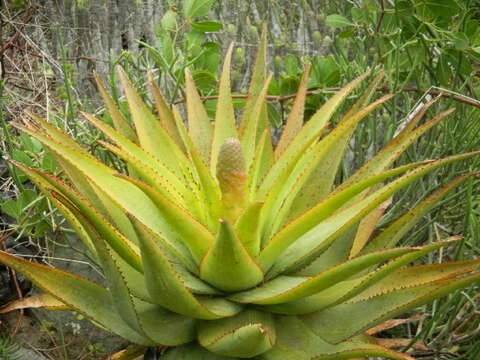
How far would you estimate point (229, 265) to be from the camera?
76cm

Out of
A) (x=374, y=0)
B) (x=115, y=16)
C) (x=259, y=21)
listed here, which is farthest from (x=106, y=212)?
(x=259, y=21)

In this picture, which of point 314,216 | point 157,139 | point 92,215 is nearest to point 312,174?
point 314,216

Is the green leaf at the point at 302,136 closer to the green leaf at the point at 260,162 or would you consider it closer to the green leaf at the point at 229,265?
the green leaf at the point at 260,162

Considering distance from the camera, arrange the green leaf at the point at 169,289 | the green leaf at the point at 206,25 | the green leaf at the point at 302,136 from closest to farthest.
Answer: the green leaf at the point at 169,289 → the green leaf at the point at 302,136 → the green leaf at the point at 206,25

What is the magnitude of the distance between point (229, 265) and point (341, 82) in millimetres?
771

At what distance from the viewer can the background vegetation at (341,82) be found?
109 cm

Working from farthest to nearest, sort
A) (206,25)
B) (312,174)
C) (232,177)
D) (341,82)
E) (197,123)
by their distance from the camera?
(341,82) < (206,25) < (197,123) < (312,174) < (232,177)

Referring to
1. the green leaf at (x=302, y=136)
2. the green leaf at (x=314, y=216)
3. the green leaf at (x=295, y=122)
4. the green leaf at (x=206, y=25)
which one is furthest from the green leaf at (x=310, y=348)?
the green leaf at (x=206, y=25)

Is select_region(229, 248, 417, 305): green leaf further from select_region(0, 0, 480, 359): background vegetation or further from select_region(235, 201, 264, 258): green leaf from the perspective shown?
select_region(0, 0, 480, 359): background vegetation

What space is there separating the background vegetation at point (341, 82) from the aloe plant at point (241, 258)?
168 mm

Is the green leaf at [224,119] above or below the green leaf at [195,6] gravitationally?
below

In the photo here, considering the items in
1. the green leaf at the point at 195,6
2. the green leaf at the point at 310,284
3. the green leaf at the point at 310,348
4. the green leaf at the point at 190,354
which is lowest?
the green leaf at the point at 190,354

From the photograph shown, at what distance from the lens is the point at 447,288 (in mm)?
776

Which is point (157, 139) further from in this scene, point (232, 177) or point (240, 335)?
point (240, 335)
